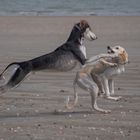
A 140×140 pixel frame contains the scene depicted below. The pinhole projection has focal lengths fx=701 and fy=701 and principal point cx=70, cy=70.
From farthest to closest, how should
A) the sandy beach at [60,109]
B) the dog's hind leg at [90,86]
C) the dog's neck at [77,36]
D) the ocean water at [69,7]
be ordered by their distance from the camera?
the ocean water at [69,7] → the dog's neck at [77,36] → the dog's hind leg at [90,86] → the sandy beach at [60,109]

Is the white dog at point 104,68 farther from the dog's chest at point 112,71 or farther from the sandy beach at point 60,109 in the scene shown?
the sandy beach at point 60,109

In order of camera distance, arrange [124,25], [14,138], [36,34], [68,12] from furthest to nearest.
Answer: [68,12]
[124,25]
[36,34]
[14,138]

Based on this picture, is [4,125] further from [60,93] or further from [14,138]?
[60,93]

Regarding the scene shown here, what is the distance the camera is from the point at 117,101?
37.6 ft

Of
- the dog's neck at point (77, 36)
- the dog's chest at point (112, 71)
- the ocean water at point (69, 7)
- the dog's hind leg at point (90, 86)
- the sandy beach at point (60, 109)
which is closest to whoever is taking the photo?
the sandy beach at point (60, 109)

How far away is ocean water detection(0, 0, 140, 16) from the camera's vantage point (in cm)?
3594

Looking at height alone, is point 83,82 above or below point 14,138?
above

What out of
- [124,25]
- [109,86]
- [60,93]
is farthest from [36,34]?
[109,86]

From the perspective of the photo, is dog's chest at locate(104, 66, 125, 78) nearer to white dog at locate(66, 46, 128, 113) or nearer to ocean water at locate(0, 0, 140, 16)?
white dog at locate(66, 46, 128, 113)

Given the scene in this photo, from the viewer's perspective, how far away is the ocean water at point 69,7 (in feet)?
118

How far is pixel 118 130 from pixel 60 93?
3292mm

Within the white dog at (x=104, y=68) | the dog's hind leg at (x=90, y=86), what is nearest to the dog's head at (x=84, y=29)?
the white dog at (x=104, y=68)

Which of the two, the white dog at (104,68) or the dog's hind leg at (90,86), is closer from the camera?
the dog's hind leg at (90,86)

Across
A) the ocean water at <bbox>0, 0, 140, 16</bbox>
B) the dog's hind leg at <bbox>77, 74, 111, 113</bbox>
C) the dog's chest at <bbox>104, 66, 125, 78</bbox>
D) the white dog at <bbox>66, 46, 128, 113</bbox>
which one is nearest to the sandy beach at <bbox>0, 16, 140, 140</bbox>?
the dog's hind leg at <bbox>77, 74, 111, 113</bbox>
